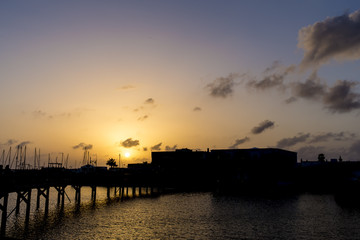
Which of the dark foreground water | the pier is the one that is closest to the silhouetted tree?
the pier

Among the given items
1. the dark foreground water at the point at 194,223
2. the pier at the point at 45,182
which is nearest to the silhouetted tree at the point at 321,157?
the pier at the point at 45,182

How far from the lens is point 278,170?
114m

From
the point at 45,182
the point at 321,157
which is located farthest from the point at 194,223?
the point at 321,157

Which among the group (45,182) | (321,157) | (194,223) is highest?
(321,157)

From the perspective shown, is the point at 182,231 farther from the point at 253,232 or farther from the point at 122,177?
the point at 122,177

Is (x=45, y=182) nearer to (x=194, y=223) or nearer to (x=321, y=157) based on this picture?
(x=194, y=223)

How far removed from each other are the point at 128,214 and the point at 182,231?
55.4 feet

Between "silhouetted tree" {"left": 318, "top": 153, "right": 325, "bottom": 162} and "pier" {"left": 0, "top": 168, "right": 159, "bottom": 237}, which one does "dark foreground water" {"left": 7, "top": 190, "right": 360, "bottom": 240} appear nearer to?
"pier" {"left": 0, "top": 168, "right": 159, "bottom": 237}

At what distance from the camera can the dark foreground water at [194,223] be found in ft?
123

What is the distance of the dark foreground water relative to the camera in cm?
3756

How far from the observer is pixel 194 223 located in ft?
149

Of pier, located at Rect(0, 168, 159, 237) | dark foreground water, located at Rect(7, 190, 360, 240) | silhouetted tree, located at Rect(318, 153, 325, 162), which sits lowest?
dark foreground water, located at Rect(7, 190, 360, 240)

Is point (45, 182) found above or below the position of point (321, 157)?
below

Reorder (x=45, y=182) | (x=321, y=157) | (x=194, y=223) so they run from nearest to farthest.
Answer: (x=194, y=223), (x=45, y=182), (x=321, y=157)
